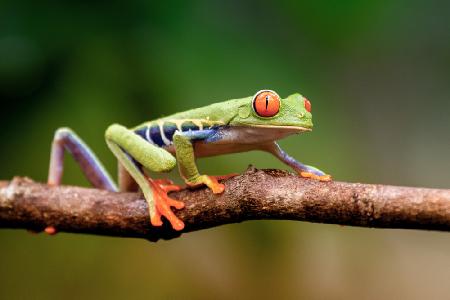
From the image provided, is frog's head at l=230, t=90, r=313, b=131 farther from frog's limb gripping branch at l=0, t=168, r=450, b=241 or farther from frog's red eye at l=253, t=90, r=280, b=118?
frog's limb gripping branch at l=0, t=168, r=450, b=241

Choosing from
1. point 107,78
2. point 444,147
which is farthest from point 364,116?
point 107,78

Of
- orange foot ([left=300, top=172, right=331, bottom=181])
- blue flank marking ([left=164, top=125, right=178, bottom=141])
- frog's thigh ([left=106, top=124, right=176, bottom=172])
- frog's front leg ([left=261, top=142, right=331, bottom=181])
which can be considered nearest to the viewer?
orange foot ([left=300, top=172, right=331, bottom=181])

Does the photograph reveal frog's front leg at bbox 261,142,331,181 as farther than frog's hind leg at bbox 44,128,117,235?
No

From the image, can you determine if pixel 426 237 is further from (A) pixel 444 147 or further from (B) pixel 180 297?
(B) pixel 180 297

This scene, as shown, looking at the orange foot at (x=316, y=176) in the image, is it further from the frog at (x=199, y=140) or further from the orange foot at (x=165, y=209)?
the orange foot at (x=165, y=209)

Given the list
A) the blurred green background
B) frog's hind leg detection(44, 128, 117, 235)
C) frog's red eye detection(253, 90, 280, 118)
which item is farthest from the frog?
the blurred green background

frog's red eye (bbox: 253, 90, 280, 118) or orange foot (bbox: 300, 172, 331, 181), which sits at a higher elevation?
frog's red eye (bbox: 253, 90, 280, 118)

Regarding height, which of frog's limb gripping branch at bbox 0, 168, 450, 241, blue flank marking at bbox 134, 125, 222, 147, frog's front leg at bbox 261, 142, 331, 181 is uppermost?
blue flank marking at bbox 134, 125, 222, 147
